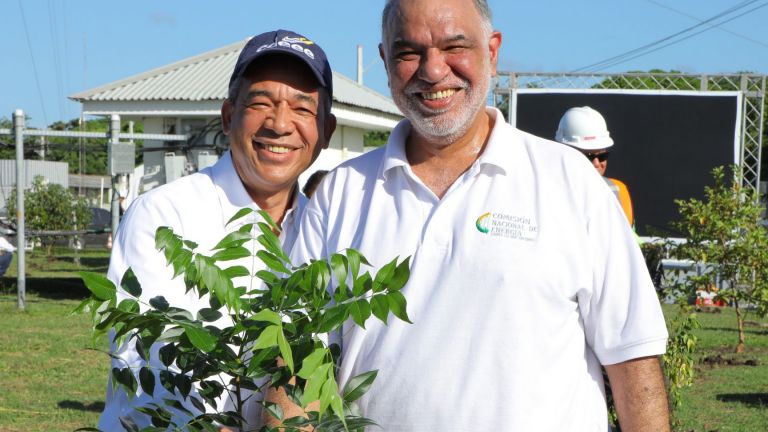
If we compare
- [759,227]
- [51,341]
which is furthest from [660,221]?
[51,341]

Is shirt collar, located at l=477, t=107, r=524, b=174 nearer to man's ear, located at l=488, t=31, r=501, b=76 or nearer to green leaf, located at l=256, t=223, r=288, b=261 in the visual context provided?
man's ear, located at l=488, t=31, r=501, b=76

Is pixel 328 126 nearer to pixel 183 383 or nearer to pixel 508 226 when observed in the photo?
pixel 508 226

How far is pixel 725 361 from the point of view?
40.3 feet

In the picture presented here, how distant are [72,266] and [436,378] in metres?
26.6

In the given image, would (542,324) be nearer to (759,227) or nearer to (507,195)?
(507,195)

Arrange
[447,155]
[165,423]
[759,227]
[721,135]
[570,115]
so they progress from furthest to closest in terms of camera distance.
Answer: [721,135]
[759,227]
[570,115]
[447,155]
[165,423]

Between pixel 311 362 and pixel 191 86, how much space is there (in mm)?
23065

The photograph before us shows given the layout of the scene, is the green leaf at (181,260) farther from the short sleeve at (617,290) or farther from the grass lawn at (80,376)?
the grass lawn at (80,376)

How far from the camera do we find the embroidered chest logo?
272 centimetres

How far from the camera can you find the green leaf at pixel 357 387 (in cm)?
222

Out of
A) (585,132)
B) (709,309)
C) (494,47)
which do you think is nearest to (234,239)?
(494,47)

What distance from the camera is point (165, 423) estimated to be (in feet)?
7.29

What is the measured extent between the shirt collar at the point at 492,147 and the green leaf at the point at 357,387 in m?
0.82

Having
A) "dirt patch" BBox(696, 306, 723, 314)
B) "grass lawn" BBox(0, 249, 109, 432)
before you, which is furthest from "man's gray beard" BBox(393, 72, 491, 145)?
"dirt patch" BBox(696, 306, 723, 314)
